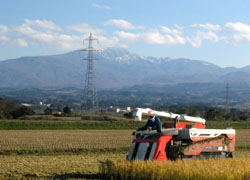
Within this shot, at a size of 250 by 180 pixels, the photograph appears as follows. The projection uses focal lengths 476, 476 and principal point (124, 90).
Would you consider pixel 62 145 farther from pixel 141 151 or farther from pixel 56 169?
pixel 141 151

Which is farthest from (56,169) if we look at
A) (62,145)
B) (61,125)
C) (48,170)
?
(61,125)

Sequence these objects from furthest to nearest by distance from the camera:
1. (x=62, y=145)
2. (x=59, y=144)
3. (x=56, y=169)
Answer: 1. (x=59, y=144)
2. (x=62, y=145)
3. (x=56, y=169)

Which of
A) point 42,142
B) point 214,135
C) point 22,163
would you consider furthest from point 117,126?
point 214,135

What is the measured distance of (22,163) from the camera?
2108cm

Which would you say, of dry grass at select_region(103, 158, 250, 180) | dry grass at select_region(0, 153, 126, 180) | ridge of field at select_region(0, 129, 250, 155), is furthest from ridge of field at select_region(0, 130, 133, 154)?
dry grass at select_region(103, 158, 250, 180)

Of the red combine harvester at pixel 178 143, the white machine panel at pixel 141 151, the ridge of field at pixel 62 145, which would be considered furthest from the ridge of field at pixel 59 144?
the white machine panel at pixel 141 151

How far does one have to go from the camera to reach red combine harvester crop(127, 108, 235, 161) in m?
16.3

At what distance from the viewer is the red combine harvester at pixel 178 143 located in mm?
16312

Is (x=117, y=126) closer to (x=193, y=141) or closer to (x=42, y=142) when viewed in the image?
(x=42, y=142)

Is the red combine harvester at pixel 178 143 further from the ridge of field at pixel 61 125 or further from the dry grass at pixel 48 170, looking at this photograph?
the ridge of field at pixel 61 125

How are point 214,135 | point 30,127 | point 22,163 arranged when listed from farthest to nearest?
1. point 30,127
2. point 22,163
3. point 214,135

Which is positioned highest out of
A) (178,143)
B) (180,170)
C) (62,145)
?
(178,143)

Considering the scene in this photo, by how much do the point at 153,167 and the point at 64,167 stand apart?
5966 mm

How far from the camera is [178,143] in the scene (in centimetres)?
1680
